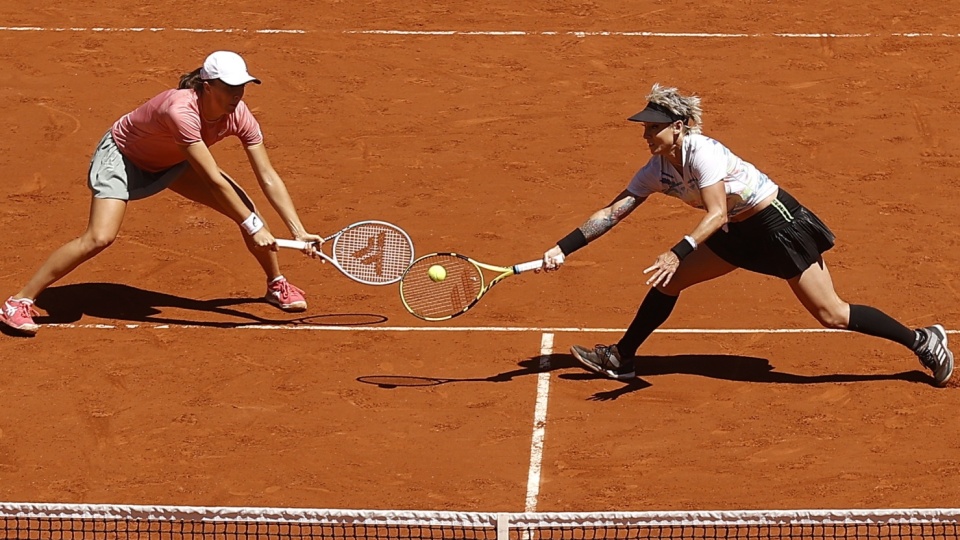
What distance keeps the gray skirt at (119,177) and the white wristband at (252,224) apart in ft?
2.74

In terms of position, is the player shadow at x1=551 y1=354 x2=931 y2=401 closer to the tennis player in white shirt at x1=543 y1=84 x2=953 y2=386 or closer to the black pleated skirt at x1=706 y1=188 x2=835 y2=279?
the tennis player in white shirt at x1=543 y1=84 x2=953 y2=386

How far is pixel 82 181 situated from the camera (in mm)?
12883

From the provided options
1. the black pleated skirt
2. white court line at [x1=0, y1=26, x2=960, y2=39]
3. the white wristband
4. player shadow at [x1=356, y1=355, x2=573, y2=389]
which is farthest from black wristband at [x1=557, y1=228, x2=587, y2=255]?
white court line at [x1=0, y1=26, x2=960, y2=39]

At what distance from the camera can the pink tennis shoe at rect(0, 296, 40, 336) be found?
10047 millimetres

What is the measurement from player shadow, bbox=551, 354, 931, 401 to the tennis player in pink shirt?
2.09 m

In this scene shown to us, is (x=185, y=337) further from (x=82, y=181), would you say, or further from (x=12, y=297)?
(x=82, y=181)

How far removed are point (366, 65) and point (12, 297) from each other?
5.86m

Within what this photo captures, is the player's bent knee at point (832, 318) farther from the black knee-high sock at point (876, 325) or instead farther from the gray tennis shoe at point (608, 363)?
the gray tennis shoe at point (608, 363)

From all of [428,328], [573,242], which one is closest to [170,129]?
[428,328]

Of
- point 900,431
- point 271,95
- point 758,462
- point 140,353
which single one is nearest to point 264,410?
point 140,353

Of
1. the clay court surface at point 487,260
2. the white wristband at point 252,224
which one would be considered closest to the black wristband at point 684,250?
the clay court surface at point 487,260

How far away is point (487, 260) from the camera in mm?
11281

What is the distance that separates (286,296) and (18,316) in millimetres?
1815

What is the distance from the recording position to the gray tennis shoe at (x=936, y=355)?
9.08 meters
